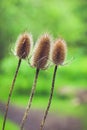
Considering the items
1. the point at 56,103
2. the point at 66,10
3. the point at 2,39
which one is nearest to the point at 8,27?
the point at 2,39

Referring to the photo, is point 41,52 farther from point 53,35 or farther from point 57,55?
point 53,35

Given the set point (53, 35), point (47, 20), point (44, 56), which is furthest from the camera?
point (47, 20)

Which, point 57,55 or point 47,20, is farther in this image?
point 47,20

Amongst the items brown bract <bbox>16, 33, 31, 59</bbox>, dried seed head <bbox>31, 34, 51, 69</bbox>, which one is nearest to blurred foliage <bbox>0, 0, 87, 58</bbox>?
brown bract <bbox>16, 33, 31, 59</bbox>

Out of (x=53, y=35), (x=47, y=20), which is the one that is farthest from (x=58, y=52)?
(x=47, y=20)

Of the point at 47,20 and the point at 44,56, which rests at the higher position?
the point at 47,20

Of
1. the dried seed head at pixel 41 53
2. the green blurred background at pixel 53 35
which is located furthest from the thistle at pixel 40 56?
the green blurred background at pixel 53 35

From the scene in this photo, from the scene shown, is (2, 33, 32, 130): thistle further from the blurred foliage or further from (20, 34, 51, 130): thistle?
the blurred foliage
